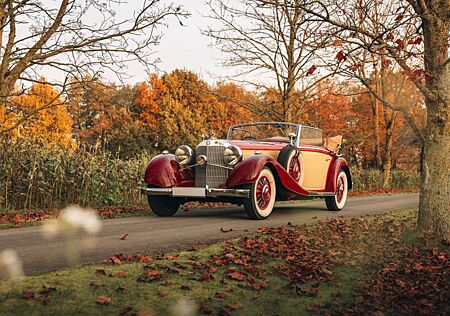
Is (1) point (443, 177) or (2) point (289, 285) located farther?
(1) point (443, 177)

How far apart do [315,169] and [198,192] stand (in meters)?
3.41

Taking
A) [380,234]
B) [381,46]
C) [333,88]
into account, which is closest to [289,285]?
[380,234]

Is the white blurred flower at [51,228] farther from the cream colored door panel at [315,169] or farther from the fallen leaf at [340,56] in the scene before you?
the cream colored door panel at [315,169]

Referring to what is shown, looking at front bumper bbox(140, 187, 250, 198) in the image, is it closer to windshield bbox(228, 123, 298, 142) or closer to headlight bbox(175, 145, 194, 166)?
Result: headlight bbox(175, 145, 194, 166)

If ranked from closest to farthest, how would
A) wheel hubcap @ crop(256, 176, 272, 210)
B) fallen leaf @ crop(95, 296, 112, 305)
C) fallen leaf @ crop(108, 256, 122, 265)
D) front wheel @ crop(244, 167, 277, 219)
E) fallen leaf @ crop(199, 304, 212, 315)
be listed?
fallen leaf @ crop(95, 296, 112, 305)
fallen leaf @ crop(199, 304, 212, 315)
fallen leaf @ crop(108, 256, 122, 265)
front wheel @ crop(244, 167, 277, 219)
wheel hubcap @ crop(256, 176, 272, 210)

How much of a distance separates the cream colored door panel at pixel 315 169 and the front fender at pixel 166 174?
265 centimetres

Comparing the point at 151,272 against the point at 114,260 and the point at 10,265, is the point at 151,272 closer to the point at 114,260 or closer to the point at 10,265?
the point at 114,260

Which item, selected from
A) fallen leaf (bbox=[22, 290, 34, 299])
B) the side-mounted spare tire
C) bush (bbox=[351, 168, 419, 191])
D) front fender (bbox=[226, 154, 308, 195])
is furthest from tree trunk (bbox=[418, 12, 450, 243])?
bush (bbox=[351, 168, 419, 191])

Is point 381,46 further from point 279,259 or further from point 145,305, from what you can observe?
point 145,305

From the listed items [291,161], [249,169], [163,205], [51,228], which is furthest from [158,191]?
[291,161]

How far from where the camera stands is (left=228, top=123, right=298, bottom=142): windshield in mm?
10969

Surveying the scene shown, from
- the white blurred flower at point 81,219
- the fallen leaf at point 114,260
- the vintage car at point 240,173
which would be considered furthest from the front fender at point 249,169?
the fallen leaf at point 114,260

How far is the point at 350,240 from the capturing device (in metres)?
6.49

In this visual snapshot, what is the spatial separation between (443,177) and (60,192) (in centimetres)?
805
